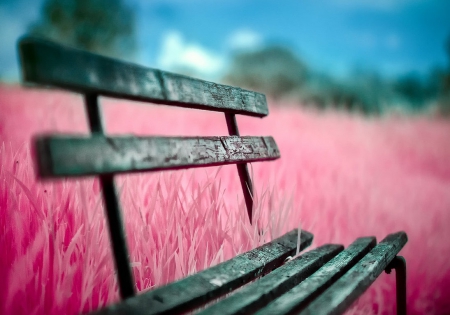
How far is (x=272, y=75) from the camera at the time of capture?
36.5 feet

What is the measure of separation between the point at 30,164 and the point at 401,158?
4.12 meters

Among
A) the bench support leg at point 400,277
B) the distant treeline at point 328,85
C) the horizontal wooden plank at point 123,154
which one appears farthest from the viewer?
the distant treeline at point 328,85

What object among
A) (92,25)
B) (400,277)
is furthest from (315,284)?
(92,25)

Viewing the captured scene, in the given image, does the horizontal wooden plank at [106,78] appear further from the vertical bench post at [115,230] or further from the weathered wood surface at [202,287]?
the weathered wood surface at [202,287]

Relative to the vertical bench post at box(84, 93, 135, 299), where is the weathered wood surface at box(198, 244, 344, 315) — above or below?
below

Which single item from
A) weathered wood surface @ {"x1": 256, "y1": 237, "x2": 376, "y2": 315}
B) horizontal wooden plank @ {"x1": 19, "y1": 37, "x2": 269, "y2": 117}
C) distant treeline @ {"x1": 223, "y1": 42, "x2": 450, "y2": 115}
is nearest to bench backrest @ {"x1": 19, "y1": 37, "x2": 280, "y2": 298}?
horizontal wooden plank @ {"x1": 19, "y1": 37, "x2": 269, "y2": 117}

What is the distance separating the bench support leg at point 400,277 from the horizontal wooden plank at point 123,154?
67cm

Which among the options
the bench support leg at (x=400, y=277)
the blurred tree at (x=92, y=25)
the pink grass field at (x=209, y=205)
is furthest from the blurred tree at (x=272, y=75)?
the bench support leg at (x=400, y=277)

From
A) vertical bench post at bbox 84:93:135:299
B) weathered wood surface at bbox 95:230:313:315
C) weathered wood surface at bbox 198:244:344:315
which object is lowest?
weathered wood surface at bbox 198:244:344:315

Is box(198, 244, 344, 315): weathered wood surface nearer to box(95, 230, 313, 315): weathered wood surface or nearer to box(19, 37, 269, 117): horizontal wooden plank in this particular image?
box(95, 230, 313, 315): weathered wood surface

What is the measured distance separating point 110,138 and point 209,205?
63 centimetres

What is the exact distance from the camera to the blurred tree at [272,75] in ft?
35.0

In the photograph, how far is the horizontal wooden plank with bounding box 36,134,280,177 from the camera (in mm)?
588

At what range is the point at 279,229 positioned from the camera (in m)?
1.33
